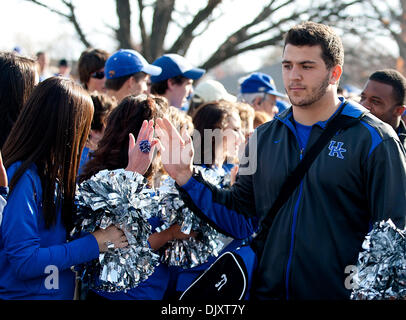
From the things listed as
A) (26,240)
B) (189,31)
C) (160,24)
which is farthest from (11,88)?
(160,24)

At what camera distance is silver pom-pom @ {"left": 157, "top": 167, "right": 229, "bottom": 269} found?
2.90 m

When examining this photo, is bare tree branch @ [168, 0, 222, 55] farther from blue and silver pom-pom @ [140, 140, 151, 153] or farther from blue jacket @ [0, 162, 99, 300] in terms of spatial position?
blue jacket @ [0, 162, 99, 300]

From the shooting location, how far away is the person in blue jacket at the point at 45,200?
2465 millimetres

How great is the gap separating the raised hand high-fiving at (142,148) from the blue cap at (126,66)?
1962 mm

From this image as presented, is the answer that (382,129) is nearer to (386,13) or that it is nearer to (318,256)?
(318,256)

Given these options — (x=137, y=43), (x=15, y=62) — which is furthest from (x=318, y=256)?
(x=137, y=43)

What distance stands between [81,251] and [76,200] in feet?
0.97

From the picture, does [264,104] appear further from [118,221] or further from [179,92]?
[118,221]

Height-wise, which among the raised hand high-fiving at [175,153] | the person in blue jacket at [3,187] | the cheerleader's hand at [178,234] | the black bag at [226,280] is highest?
the raised hand high-fiving at [175,153]

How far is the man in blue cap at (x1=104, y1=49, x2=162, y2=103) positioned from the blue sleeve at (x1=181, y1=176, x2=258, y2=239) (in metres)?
2.31

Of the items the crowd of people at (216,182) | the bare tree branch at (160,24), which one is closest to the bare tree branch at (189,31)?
the bare tree branch at (160,24)

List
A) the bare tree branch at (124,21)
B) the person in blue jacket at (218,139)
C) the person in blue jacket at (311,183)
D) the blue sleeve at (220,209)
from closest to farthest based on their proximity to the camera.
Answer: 1. the person in blue jacket at (311,183)
2. the blue sleeve at (220,209)
3. the person in blue jacket at (218,139)
4. the bare tree branch at (124,21)

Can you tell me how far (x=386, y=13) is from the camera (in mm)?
13312

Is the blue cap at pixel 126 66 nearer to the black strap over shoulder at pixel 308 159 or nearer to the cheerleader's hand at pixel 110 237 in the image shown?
the cheerleader's hand at pixel 110 237
